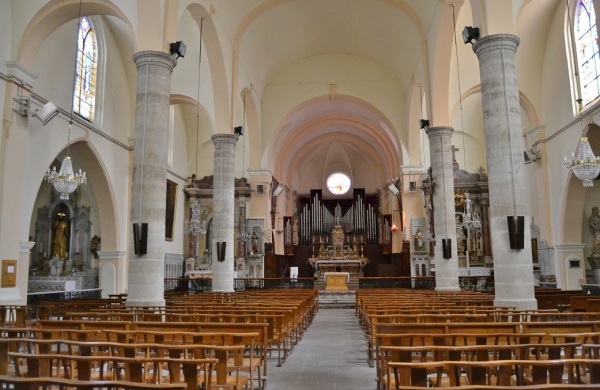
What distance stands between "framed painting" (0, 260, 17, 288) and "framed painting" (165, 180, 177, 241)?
11016 mm

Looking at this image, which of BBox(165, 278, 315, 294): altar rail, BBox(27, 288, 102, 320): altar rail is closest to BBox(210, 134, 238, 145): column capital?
BBox(165, 278, 315, 294): altar rail

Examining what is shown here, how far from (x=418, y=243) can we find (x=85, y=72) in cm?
1636

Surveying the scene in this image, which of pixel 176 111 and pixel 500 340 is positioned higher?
pixel 176 111

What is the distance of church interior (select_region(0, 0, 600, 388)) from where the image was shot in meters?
10.9

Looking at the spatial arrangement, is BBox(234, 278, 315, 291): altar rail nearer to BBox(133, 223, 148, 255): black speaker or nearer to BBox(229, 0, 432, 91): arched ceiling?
BBox(229, 0, 432, 91): arched ceiling

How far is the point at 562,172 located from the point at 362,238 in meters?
18.9

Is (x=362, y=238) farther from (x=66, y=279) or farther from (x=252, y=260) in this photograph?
(x=66, y=279)

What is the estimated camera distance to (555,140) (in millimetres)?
18500

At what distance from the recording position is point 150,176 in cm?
1091

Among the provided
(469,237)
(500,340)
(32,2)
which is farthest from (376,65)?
(500,340)

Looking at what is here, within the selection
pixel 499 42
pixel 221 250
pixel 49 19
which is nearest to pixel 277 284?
pixel 221 250

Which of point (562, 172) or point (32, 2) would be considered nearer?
point (32, 2)

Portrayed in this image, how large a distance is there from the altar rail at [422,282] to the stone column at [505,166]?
9972 mm

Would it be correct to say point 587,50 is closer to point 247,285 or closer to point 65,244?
point 247,285
